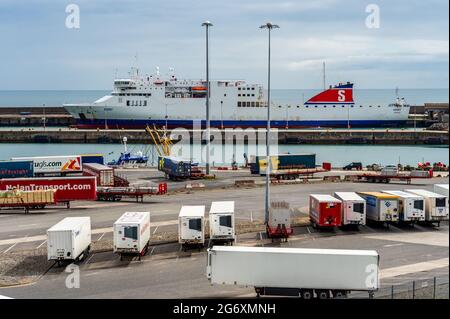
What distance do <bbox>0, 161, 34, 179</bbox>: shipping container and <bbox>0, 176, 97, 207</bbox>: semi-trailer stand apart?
32.5 feet

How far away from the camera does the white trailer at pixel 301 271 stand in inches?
717

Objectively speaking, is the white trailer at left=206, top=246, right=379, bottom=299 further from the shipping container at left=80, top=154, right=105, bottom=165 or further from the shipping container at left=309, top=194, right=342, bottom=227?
the shipping container at left=80, top=154, right=105, bottom=165

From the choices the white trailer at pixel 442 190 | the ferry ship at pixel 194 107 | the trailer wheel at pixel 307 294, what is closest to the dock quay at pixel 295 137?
the ferry ship at pixel 194 107

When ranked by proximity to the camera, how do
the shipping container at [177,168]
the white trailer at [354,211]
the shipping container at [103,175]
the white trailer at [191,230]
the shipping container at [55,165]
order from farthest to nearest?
the shipping container at [55,165] < the shipping container at [177,168] < the shipping container at [103,175] < the white trailer at [354,211] < the white trailer at [191,230]

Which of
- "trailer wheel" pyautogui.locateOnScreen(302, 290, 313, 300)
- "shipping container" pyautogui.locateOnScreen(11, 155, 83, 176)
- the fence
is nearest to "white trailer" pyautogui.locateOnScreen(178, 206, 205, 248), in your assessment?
"trailer wheel" pyautogui.locateOnScreen(302, 290, 313, 300)

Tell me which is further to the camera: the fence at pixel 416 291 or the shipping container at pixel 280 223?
the shipping container at pixel 280 223

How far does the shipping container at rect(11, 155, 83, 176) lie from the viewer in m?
52.7

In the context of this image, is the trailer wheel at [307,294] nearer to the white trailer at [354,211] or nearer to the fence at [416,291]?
the fence at [416,291]

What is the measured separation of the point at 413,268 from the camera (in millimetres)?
22766

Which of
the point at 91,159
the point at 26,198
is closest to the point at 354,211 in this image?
the point at 26,198

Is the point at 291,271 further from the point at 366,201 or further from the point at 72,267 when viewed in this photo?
the point at 366,201

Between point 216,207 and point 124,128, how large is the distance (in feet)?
307

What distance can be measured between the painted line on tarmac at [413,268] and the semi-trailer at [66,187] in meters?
21.9
